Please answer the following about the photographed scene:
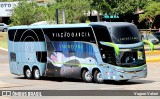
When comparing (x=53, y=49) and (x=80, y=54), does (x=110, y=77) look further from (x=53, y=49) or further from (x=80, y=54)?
(x=53, y=49)

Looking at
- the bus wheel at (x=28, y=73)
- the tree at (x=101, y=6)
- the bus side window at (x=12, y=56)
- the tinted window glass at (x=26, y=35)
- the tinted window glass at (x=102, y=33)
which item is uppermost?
the tree at (x=101, y=6)

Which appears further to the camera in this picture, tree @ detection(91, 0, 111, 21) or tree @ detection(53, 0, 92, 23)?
tree @ detection(53, 0, 92, 23)

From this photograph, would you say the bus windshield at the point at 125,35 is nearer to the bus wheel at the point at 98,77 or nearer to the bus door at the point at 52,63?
the bus wheel at the point at 98,77

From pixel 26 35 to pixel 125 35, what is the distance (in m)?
7.04

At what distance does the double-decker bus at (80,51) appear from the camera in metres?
24.5

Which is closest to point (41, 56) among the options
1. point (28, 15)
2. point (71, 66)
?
point (71, 66)

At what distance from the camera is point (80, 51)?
2625 cm

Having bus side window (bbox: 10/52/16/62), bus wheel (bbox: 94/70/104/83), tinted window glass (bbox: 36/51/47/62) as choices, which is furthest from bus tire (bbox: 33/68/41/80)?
bus wheel (bbox: 94/70/104/83)

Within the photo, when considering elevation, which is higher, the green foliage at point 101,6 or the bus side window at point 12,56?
the green foliage at point 101,6

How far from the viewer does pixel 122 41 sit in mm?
24578

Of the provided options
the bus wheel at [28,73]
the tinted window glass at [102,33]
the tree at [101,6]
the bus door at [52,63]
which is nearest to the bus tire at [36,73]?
the bus wheel at [28,73]

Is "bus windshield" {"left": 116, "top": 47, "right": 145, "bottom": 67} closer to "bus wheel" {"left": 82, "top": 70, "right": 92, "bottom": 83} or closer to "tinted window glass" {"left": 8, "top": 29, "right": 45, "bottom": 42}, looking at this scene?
"bus wheel" {"left": 82, "top": 70, "right": 92, "bottom": 83}

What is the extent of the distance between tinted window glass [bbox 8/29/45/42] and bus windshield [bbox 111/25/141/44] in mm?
5243

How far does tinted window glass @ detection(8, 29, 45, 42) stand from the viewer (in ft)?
93.7
